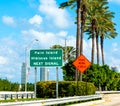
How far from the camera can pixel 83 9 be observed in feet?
211

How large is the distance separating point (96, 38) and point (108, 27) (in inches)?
132

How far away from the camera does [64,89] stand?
50406 mm

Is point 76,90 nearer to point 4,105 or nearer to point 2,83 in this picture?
point 2,83

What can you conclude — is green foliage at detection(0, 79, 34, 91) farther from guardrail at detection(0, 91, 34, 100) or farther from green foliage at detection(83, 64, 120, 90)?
guardrail at detection(0, 91, 34, 100)

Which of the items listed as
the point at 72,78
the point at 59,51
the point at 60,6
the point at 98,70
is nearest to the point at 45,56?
the point at 59,51

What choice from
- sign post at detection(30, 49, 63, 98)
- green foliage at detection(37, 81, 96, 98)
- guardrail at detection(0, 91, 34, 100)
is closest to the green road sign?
sign post at detection(30, 49, 63, 98)

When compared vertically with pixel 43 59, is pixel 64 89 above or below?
below

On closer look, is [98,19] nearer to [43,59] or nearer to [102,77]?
[102,77]

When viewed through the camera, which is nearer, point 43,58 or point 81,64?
point 81,64

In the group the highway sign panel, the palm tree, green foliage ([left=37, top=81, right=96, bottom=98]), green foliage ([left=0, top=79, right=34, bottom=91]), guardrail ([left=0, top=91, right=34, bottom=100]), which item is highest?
the palm tree

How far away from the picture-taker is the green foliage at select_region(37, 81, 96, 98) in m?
49.5

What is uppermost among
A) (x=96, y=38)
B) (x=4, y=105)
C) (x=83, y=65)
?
(x=96, y=38)

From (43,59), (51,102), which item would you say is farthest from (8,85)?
(51,102)

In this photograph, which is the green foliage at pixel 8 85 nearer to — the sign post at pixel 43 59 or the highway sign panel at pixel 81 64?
the sign post at pixel 43 59
